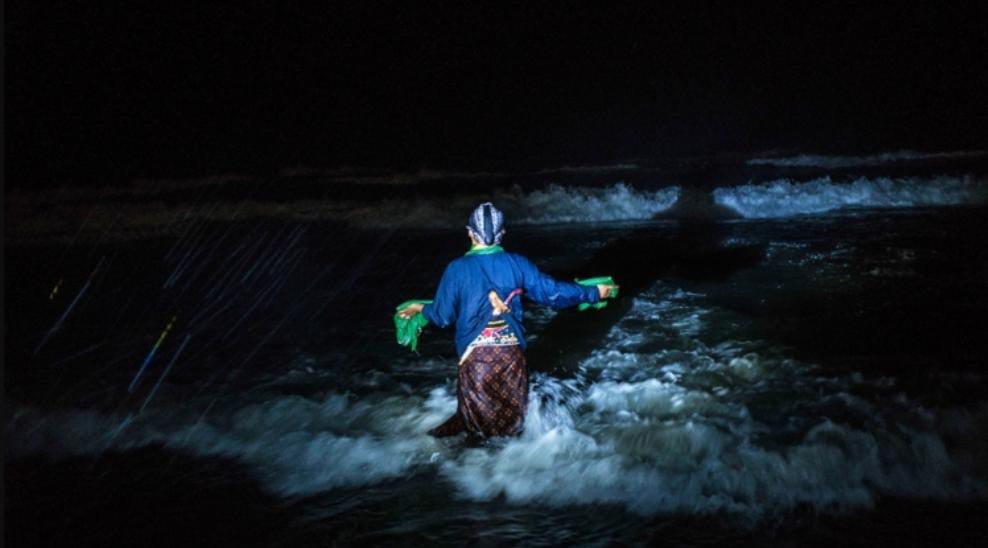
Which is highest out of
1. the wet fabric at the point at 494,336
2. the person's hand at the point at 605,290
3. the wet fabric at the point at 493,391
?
the person's hand at the point at 605,290

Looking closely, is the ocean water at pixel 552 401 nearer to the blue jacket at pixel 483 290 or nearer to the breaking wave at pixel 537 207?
the blue jacket at pixel 483 290

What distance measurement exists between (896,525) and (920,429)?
1.39 meters

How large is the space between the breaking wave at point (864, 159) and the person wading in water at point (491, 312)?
59.1 ft

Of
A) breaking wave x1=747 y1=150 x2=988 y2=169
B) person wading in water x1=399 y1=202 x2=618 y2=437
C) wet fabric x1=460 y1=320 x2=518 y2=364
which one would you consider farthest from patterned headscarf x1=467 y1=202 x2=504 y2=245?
breaking wave x1=747 y1=150 x2=988 y2=169

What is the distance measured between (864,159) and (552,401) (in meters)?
18.9

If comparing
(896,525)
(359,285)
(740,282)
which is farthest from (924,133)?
(896,525)

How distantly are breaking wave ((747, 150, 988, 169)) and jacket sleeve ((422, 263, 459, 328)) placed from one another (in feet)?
60.5

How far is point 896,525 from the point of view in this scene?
3.73m

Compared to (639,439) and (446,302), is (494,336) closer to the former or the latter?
(446,302)

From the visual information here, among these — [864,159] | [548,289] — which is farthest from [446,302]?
[864,159]

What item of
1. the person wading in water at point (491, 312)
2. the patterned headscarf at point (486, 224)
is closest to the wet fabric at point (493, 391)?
the person wading in water at point (491, 312)

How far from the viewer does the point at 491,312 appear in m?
4.67

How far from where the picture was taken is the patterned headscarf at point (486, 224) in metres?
4.54

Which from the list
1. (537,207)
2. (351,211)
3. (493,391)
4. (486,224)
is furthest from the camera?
(351,211)
